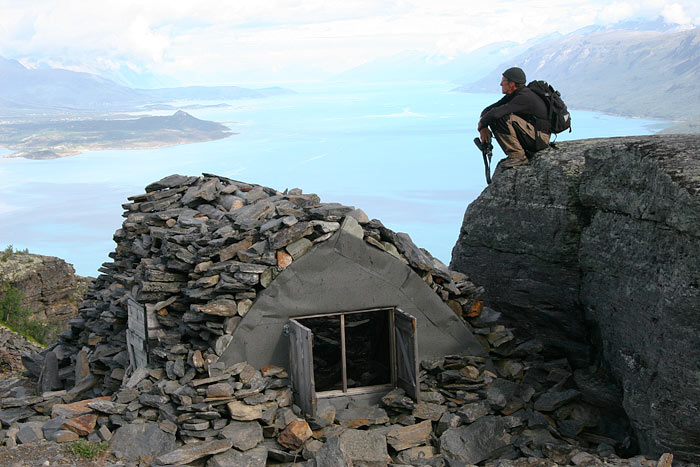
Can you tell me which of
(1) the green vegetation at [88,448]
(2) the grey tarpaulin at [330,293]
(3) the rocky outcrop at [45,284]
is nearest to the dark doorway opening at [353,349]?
(2) the grey tarpaulin at [330,293]

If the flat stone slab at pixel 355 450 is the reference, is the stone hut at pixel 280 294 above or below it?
above

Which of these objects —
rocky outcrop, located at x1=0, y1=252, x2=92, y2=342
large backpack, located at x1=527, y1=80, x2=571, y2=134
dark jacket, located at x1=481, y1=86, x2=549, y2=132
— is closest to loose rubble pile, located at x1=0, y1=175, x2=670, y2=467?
dark jacket, located at x1=481, y1=86, x2=549, y2=132

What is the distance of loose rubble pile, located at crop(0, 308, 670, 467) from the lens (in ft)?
31.3

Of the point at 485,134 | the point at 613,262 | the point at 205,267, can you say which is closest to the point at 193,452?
the point at 205,267

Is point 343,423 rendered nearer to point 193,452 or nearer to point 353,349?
point 193,452

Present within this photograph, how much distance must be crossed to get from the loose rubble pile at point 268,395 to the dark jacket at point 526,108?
3.12 m

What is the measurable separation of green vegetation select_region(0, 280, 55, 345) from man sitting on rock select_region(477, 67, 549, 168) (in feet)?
54.9

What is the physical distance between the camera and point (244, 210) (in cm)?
1196

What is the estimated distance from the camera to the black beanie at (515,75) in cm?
1309

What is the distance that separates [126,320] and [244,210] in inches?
124

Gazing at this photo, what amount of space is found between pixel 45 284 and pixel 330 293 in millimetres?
20268

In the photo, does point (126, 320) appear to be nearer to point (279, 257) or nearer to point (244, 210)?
point (244, 210)

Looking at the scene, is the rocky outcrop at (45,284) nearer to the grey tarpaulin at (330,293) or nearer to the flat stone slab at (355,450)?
the grey tarpaulin at (330,293)

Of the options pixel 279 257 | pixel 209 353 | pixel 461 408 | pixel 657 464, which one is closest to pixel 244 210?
pixel 279 257
